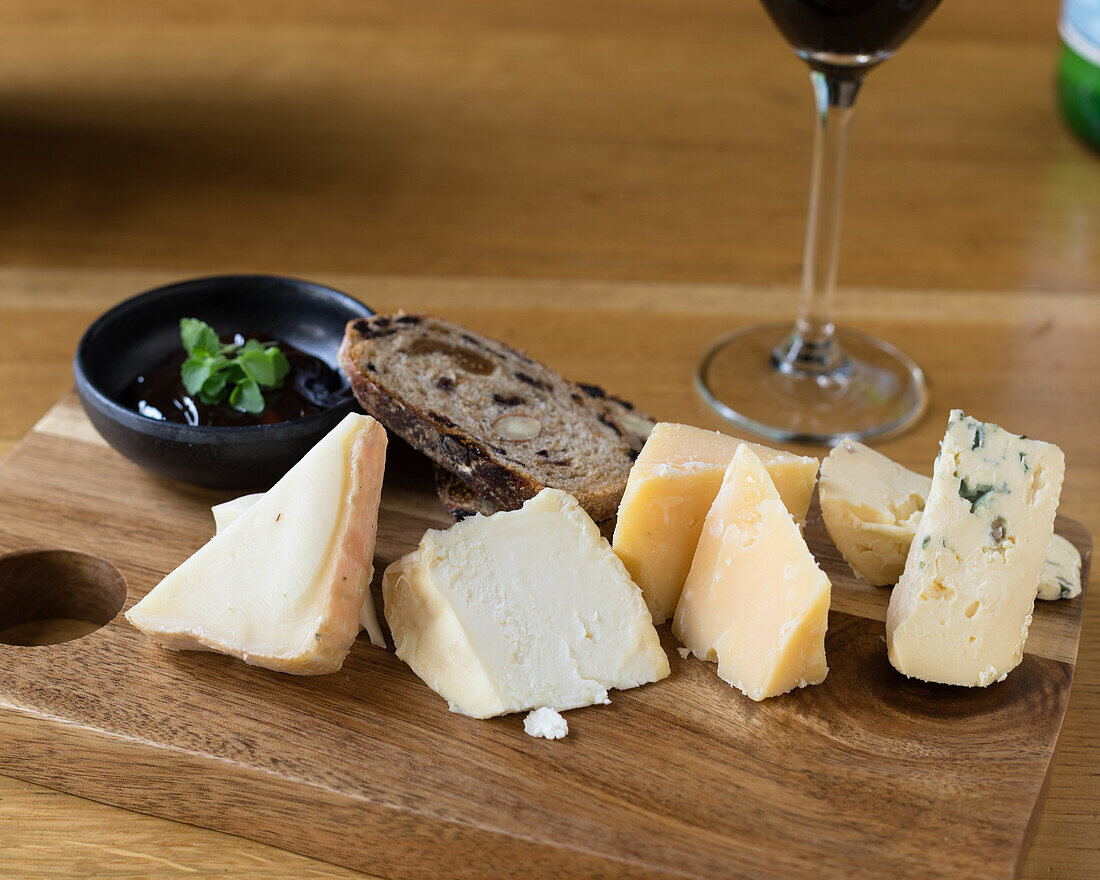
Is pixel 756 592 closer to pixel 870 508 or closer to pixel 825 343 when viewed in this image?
pixel 870 508

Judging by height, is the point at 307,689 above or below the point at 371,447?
below

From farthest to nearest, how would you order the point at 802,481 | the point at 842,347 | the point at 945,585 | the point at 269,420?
the point at 842,347 → the point at 269,420 → the point at 802,481 → the point at 945,585

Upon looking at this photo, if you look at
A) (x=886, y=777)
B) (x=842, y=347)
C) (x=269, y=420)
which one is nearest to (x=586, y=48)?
(x=842, y=347)

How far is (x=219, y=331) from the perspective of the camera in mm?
1810

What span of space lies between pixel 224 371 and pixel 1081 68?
1.91 m

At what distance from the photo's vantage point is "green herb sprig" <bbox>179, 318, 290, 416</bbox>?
5.21 ft

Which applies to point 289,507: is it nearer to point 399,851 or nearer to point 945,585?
point 399,851

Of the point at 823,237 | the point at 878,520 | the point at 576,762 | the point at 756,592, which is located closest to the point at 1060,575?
the point at 878,520

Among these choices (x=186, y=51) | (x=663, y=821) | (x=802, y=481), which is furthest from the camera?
(x=186, y=51)

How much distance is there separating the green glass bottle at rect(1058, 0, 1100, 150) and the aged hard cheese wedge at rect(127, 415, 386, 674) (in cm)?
177

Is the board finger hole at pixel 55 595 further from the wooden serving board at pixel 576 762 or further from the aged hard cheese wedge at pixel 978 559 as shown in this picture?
the aged hard cheese wedge at pixel 978 559

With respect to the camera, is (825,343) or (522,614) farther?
(825,343)

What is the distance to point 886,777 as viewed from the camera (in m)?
1.22

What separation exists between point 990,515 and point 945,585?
9 centimetres
